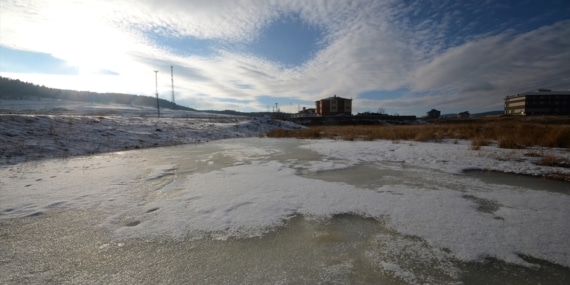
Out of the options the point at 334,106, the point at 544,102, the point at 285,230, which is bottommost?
the point at 285,230

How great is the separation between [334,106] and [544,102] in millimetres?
57185

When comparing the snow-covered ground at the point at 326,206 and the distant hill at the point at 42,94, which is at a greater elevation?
the distant hill at the point at 42,94

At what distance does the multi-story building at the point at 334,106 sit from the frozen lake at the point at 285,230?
225ft

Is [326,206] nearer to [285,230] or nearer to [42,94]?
[285,230]

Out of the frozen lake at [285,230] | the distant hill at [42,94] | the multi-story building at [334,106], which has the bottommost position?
the frozen lake at [285,230]

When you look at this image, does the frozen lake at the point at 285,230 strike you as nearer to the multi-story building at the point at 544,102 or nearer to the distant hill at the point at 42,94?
the multi-story building at the point at 544,102

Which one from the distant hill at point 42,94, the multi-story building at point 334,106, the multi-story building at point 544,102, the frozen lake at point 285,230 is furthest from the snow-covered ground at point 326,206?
the distant hill at point 42,94

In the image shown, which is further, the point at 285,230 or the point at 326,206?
the point at 326,206

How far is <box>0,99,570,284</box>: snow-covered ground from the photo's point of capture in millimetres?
2385

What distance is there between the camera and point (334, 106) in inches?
2857

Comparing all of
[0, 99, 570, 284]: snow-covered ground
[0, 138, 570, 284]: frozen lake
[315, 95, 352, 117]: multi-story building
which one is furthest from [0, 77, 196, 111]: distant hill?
[0, 138, 570, 284]: frozen lake

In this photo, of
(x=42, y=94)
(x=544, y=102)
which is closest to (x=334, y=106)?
(x=544, y=102)

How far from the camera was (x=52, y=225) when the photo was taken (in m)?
3.16

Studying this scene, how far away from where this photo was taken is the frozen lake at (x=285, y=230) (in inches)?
86.0
